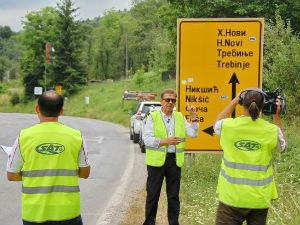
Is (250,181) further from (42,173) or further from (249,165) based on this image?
(42,173)

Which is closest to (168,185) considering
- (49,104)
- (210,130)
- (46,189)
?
(46,189)

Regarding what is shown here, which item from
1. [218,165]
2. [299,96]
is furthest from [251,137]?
[299,96]

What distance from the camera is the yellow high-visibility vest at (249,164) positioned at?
3.96 metres

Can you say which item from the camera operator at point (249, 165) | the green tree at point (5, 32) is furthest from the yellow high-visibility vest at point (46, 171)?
the green tree at point (5, 32)

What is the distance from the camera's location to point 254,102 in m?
3.98

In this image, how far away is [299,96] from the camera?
15.8 meters

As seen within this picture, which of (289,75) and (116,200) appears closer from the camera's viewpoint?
(116,200)

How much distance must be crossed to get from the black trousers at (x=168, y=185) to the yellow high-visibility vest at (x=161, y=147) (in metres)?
0.09

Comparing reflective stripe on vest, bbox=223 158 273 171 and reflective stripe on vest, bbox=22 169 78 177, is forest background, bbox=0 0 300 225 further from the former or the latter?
reflective stripe on vest, bbox=22 169 78 177

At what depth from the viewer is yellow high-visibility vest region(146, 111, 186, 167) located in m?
6.04

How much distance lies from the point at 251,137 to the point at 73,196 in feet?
5.15

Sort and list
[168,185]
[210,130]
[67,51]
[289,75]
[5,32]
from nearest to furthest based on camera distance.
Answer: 1. [168,185]
2. [210,130]
3. [289,75]
4. [67,51]
5. [5,32]

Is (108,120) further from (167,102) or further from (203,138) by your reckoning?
(167,102)

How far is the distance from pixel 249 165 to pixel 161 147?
2167mm
